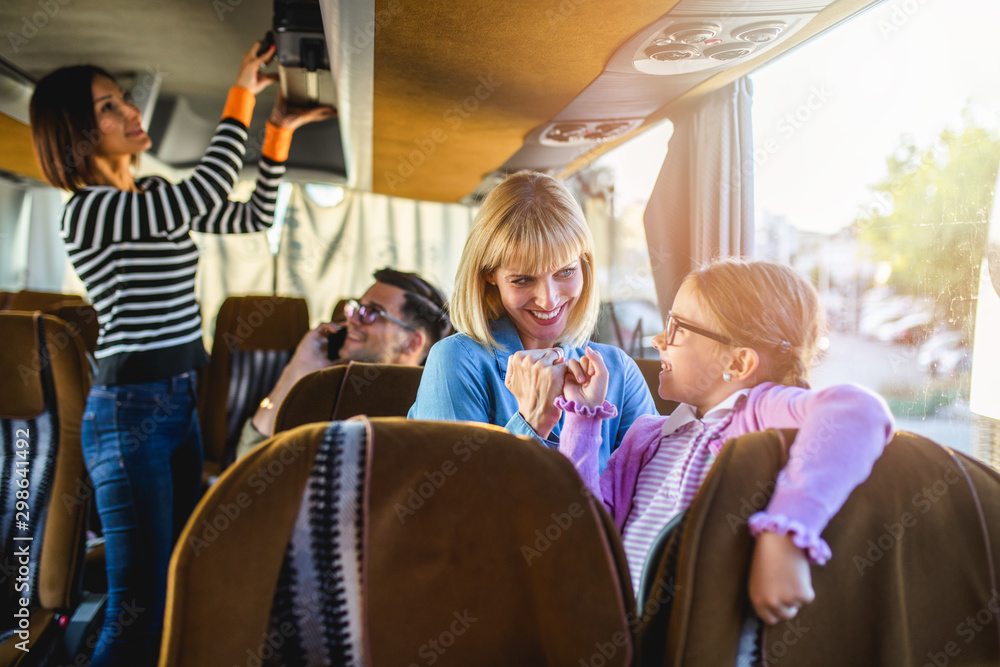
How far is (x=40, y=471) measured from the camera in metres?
1.56

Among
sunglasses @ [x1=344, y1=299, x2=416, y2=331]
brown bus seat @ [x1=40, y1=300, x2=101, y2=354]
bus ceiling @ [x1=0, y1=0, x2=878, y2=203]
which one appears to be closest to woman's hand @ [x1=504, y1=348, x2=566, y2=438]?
bus ceiling @ [x1=0, y1=0, x2=878, y2=203]

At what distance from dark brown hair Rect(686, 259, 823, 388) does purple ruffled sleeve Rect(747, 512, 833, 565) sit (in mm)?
429

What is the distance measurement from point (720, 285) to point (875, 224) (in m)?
0.63

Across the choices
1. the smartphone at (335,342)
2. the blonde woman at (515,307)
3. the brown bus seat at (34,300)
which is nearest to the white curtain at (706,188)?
the blonde woman at (515,307)

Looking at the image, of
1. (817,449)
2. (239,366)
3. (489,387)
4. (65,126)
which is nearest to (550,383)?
(489,387)

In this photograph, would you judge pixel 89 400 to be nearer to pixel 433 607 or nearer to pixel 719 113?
pixel 433 607

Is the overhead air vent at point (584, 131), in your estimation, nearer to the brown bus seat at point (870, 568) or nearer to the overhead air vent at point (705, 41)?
the overhead air vent at point (705, 41)

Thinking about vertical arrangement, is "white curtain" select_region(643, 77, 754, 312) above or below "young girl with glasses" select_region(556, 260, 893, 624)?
above

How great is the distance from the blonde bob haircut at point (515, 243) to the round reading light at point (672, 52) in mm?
419

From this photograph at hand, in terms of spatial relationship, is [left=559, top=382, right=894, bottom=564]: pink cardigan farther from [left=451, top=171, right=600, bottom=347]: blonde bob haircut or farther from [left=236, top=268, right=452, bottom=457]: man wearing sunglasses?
[left=236, top=268, right=452, bottom=457]: man wearing sunglasses

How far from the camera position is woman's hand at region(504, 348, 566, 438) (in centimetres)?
110

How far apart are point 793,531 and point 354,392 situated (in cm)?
108

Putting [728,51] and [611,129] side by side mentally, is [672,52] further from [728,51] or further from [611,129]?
[611,129]

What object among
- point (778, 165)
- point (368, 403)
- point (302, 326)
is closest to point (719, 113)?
point (778, 165)
